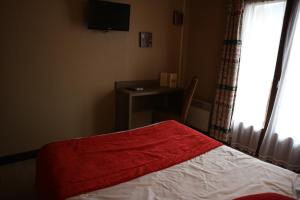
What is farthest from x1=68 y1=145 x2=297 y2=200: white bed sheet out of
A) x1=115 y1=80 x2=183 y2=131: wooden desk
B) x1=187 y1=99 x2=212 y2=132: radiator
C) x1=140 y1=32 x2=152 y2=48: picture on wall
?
x1=140 y1=32 x2=152 y2=48: picture on wall

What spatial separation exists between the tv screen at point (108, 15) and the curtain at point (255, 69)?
5.13 feet

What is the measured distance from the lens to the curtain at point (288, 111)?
2432 mm

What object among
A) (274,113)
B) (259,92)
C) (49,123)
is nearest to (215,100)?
(259,92)

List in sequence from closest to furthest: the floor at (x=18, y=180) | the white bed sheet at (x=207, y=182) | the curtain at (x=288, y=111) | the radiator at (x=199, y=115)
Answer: the white bed sheet at (x=207, y=182) < the floor at (x=18, y=180) < the curtain at (x=288, y=111) < the radiator at (x=199, y=115)

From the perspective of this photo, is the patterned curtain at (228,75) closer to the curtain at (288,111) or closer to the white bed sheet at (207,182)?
the curtain at (288,111)

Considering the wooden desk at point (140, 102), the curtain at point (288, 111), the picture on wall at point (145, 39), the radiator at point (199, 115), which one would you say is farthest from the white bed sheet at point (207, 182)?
the picture on wall at point (145, 39)

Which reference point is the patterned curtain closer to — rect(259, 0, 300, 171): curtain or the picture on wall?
rect(259, 0, 300, 171): curtain

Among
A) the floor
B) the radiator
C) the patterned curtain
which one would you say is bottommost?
the floor

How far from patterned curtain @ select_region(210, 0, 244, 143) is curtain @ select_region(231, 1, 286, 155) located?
8 centimetres

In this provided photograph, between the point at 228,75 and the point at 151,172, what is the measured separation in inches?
82.2

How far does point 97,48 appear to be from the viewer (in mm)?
2936

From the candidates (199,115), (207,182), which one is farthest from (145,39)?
(207,182)

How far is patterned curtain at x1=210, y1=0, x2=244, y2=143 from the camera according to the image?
291 centimetres

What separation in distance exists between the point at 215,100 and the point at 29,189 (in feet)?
8.40
